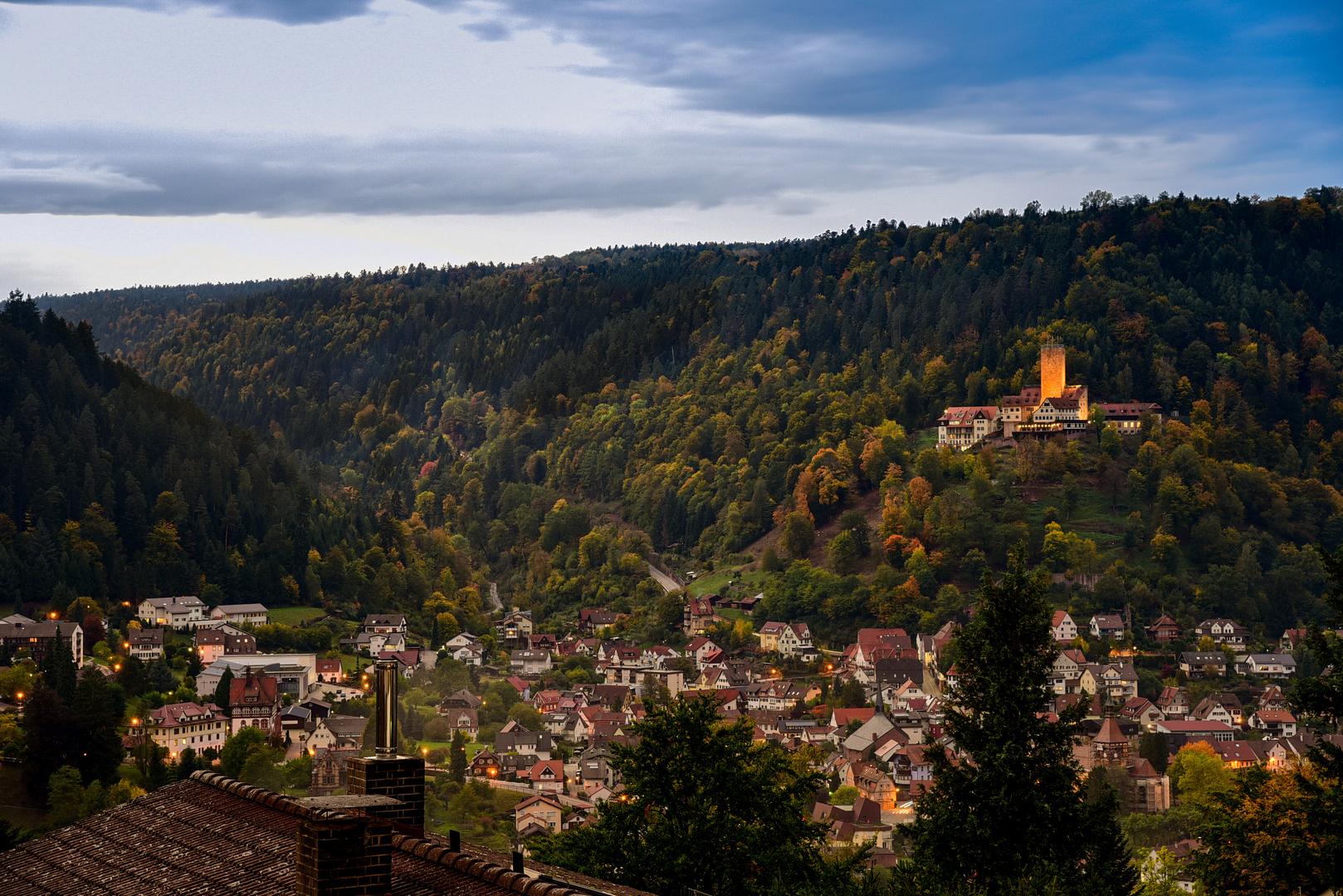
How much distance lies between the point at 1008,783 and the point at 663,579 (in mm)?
132761

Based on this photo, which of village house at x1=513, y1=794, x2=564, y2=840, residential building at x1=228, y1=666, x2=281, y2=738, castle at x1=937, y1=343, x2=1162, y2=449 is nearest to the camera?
village house at x1=513, y1=794, x2=564, y2=840

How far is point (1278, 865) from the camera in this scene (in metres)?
20.1

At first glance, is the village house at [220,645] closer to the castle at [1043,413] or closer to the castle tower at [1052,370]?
the castle at [1043,413]

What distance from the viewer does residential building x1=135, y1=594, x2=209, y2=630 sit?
102312 millimetres

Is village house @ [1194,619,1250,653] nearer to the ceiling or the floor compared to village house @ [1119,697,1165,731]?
nearer to the ceiling

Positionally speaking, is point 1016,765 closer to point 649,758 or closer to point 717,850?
point 717,850

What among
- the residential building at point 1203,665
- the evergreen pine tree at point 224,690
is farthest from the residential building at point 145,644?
the residential building at point 1203,665

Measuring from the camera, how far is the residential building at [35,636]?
8500 cm

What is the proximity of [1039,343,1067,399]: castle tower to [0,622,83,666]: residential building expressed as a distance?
326 ft

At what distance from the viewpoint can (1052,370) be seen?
153875 mm

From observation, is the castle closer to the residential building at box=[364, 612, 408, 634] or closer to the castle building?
the castle building

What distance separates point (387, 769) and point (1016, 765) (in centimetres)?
1018

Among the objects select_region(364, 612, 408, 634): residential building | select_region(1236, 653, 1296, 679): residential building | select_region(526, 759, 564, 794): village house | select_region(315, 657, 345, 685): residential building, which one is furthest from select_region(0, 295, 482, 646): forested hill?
select_region(1236, 653, 1296, 679): residential building

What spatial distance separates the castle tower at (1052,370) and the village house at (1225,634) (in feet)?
127
